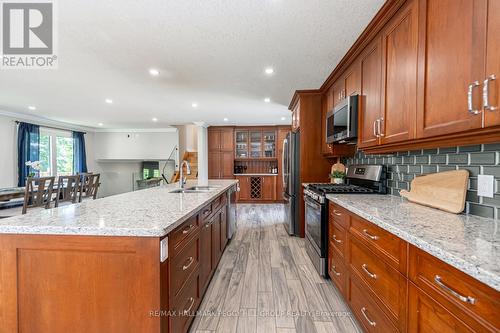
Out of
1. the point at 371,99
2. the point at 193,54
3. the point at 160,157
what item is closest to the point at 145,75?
the point at 193,54

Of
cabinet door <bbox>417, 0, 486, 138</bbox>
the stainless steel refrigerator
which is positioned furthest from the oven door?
cabinet door <bbox>417, 0, 486, 138</bbox>

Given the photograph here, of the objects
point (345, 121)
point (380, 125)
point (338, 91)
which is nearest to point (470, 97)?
point (380, 125)

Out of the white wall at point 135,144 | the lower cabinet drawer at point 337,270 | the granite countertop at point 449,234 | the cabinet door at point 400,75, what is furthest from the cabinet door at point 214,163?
the granite countertop at point 449,234

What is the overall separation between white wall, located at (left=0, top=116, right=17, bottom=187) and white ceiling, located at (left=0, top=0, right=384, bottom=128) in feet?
4.55

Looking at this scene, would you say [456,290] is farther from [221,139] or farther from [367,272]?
[221,139]

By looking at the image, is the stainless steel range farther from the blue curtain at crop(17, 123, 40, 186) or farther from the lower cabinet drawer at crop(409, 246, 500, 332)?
the blue curtain at crop(17, 123, 40, 186)

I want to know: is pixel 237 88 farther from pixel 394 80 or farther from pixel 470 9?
pixel 470 9

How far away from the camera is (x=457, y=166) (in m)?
1.48

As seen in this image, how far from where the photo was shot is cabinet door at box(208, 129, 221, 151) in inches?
280

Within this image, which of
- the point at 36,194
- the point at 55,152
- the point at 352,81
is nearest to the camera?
the point at 352,81

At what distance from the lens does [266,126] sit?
23.3ft

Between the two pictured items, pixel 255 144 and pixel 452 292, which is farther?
pixel 255 144

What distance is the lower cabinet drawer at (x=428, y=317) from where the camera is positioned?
82 cm

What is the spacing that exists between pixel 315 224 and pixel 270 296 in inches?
36.1
